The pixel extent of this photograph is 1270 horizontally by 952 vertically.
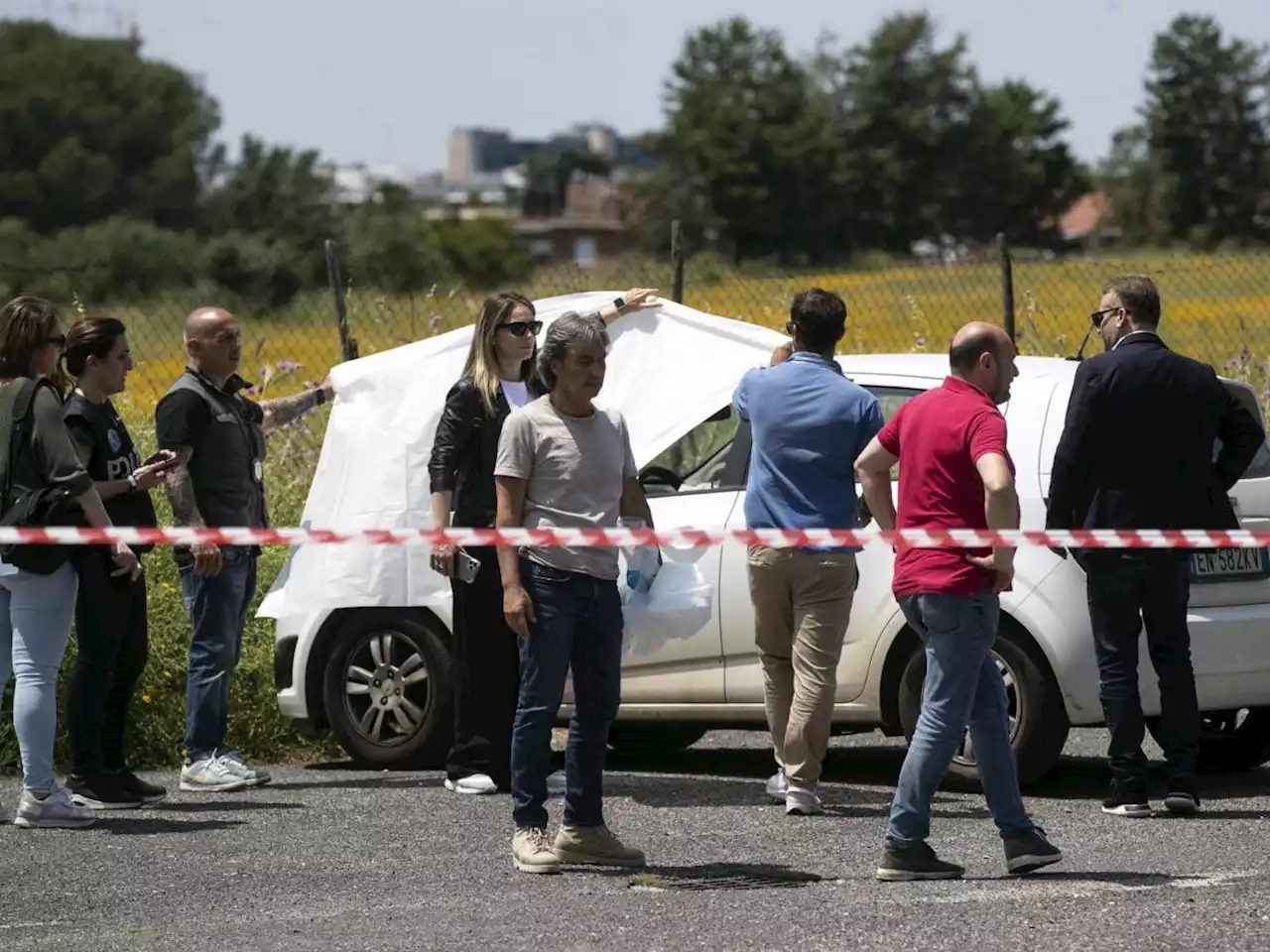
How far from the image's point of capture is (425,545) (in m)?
8.89

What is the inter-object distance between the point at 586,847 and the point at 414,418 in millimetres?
2661

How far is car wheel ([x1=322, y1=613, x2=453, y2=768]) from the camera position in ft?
29.5

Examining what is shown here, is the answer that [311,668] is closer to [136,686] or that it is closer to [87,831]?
[136,686]

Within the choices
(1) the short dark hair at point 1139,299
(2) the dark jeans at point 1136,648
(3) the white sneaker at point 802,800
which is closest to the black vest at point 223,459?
(3) the white sneaker at point 802,800

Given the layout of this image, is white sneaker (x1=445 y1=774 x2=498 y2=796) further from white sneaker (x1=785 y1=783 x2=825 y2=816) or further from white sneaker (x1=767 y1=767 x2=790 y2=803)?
white sneaker (x1=785 y1=783 x2=825 y2=816)

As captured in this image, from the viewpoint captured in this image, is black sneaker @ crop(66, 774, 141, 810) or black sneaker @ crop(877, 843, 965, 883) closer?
black sneaker @ crop(877, 843, 965, 883)

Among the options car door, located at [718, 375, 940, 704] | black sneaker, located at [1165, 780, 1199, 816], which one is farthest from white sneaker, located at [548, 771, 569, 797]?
black sneaker, located at [1165, 780, 1199, 816]

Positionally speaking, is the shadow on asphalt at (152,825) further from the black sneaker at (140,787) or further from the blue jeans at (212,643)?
the blue jeans at (212,643)

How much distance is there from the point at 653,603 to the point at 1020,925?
295cm

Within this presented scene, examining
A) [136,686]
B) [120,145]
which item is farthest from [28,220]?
[136,686]

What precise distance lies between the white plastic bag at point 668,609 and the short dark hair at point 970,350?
85.9 inches

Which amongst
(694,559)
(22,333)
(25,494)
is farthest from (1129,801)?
(22,333)

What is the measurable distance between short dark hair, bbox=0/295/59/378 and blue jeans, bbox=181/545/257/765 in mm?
1159

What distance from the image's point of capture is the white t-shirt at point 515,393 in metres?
8.33
